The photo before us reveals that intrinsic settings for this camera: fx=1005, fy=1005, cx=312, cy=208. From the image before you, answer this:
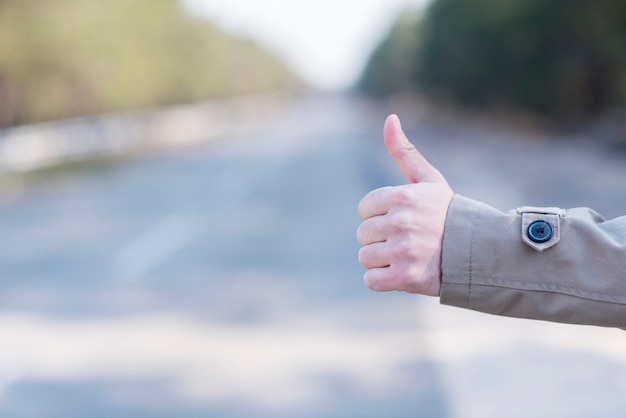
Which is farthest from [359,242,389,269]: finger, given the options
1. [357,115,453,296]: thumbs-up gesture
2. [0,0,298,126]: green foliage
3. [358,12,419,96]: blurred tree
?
[358,12,419,96]: blurred tree

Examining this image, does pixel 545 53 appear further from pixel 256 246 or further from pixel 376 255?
pixel 376 255

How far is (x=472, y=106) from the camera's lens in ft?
218

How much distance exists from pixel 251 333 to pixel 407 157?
20.4 ft

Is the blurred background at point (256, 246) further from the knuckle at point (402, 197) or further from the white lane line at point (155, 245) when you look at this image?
the knuckle at point (402, 197)

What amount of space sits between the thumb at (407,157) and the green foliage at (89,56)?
3253 cm

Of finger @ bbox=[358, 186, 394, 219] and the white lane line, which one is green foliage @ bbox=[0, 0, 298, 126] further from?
finger @ bbox=[358, 186, 394, 219]

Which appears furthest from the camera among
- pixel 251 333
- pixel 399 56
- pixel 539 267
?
pixel 399 56

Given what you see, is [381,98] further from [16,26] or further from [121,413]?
[121,413]

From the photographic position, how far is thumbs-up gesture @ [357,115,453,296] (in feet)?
6.30

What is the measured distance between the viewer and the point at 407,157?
2.10m

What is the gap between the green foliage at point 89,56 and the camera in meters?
34.1

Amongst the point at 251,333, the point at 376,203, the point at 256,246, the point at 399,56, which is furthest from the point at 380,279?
the point at 399,56

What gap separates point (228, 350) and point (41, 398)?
1644mm

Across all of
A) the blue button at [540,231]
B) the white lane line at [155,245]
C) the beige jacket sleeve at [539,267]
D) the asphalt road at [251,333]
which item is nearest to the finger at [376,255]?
the beige jacket sleeve at [539,267]
